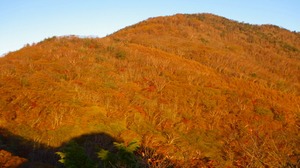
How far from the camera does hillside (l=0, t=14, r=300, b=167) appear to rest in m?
11.2

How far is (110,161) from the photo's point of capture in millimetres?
8258

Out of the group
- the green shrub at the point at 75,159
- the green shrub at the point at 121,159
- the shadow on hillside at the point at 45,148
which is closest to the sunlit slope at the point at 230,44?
the shadow on hillside at the point at 45,148

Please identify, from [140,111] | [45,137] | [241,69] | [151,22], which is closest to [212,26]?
[151,22]

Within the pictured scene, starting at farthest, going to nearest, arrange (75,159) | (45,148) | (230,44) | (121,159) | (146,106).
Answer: (230,44)
(146,106)
(45,148)
(121,159)
(75,159)

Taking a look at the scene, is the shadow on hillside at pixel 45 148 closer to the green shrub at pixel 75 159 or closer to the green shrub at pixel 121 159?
the green shrub at pixel 121 159

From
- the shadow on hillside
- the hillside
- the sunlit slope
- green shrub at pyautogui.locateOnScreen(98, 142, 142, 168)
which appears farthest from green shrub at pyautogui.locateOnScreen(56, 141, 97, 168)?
the sunlit slope

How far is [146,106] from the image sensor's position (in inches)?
566

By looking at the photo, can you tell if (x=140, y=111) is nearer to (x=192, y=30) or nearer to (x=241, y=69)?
(x=241, y=69)

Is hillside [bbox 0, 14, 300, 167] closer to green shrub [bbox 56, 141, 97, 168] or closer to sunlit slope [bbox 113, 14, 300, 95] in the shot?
sunlit slope [bbox 113, 14, 300, 95]

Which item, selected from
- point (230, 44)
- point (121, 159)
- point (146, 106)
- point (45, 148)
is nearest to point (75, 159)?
point (121, 159)

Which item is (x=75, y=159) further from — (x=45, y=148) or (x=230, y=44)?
(x=230, y=44)

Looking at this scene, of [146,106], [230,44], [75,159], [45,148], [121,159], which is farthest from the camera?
[230,44]

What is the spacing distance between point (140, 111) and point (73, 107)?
288 cm

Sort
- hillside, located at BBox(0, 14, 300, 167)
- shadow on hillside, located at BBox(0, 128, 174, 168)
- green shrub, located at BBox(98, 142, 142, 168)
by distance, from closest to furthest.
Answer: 1. green shrub, located at BBox(98, 142, 142, 168)
2. shadow on hillside, located at BBox(0, 128, 174, 168)
3. hillside, located at BBox(0, 14, 300, 167)
